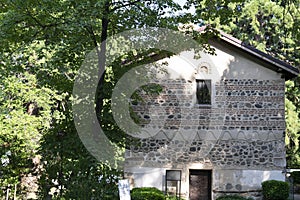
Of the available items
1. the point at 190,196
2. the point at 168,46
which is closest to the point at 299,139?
the point at 190,196

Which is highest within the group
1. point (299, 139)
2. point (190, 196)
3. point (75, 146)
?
point (299, 139)

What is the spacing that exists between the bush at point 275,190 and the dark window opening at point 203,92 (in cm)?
320

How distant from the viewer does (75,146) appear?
24.6ft

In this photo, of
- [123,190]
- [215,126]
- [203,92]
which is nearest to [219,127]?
[215,126]

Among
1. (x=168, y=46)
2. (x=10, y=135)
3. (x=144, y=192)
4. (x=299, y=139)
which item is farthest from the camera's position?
(x=299, y=139)

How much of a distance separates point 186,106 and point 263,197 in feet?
12.5

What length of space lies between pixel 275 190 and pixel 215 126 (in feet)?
8.80

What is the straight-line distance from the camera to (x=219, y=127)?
1210 centimetres

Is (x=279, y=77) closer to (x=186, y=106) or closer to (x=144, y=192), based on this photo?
(x=186, y=106)

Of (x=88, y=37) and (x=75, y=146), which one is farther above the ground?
(x=88, y=37)

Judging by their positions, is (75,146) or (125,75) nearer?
(75,146)

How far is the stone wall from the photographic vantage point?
39.3 ft

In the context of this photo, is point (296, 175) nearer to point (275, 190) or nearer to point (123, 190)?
point (275, 190)

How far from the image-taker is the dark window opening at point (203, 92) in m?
12.3
